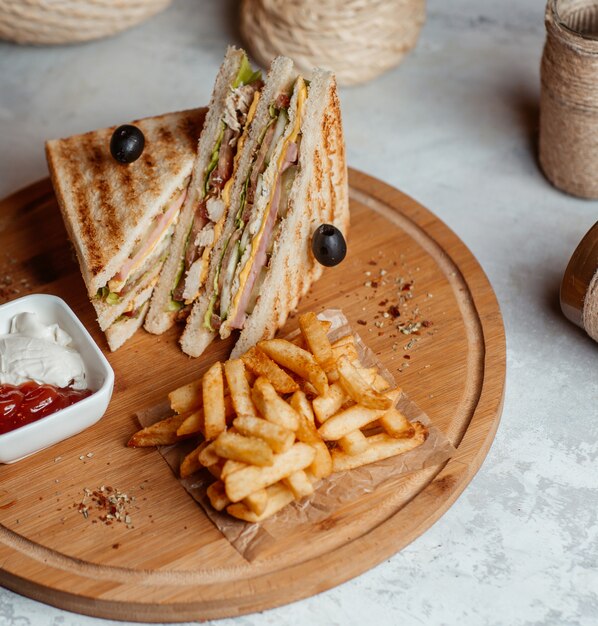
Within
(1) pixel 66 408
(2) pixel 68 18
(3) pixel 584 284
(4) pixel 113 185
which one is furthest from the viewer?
(2) pixel 68 18

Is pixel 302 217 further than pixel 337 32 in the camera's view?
No

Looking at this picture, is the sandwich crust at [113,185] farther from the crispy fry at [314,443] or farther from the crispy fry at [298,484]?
the crispy fry at [298,484]

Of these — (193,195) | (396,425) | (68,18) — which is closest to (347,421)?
(396,425)

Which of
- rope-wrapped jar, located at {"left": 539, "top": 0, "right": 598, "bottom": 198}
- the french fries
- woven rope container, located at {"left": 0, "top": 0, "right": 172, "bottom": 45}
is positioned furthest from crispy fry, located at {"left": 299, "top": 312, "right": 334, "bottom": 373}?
woven rope container, located at {"left": 0, "top": 0, "right": 172, "bottom": 45}

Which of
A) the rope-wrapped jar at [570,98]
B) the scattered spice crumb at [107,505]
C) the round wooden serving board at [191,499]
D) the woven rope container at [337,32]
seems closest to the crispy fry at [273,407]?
the round wooden serving board at [191,499]

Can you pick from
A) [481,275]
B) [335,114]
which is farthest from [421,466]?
[335,114]

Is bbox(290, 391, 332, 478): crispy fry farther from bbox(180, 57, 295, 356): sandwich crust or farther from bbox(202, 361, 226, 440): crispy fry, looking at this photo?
bbox(180, 57, 295, 356): sandwich crust

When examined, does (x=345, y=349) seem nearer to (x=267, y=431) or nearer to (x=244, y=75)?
(x=267, y=431)
